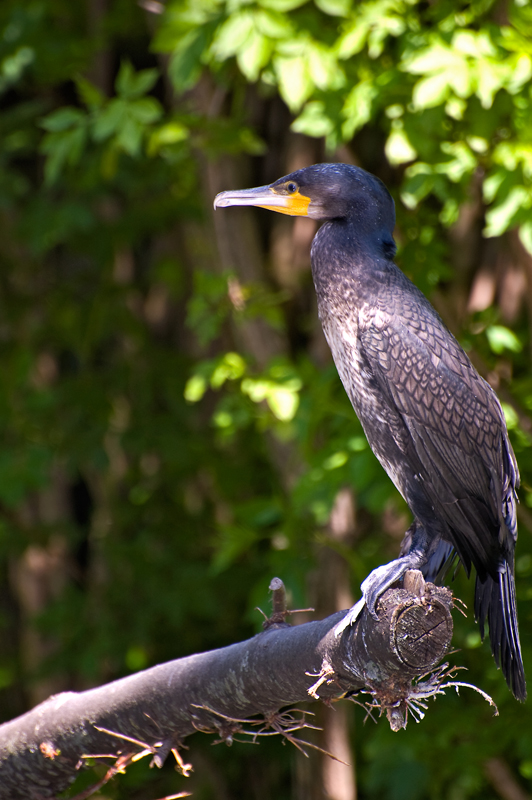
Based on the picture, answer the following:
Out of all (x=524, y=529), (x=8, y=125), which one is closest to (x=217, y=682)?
(x=524, y=529)

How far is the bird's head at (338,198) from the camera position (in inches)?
79.8

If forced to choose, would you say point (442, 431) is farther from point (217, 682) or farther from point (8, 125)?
point (8, 125)

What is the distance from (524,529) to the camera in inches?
112

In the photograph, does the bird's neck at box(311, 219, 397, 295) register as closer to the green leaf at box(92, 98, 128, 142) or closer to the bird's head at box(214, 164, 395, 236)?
the bird's head at box(214, 164, 395, 236)

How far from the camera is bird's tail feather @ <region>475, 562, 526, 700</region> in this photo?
6.03 feet

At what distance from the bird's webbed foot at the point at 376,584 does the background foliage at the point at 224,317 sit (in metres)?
0.85

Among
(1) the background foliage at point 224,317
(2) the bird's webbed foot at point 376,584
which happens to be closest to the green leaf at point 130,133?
(1) the background foliage at point 224,317

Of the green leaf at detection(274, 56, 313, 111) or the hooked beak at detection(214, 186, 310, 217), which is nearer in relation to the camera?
the hooked beak at detection(214, 186, 310, 217)

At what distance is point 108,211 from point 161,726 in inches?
128

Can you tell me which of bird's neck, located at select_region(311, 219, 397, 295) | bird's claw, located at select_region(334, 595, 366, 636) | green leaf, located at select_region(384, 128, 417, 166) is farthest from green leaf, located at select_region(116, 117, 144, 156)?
bird's claw, located at select_region(334, 595, 366, 636)

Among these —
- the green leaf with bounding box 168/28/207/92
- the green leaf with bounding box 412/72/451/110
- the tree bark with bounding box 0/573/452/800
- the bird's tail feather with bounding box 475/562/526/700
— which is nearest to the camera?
the tree bark with bounding box 0/573/452/800

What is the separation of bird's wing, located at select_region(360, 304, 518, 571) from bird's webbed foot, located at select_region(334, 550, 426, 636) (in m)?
0.14

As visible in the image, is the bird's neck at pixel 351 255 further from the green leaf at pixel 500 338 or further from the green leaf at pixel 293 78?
the green leaf at pixel 500 338

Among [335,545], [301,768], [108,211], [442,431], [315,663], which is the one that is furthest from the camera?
[108,211]
